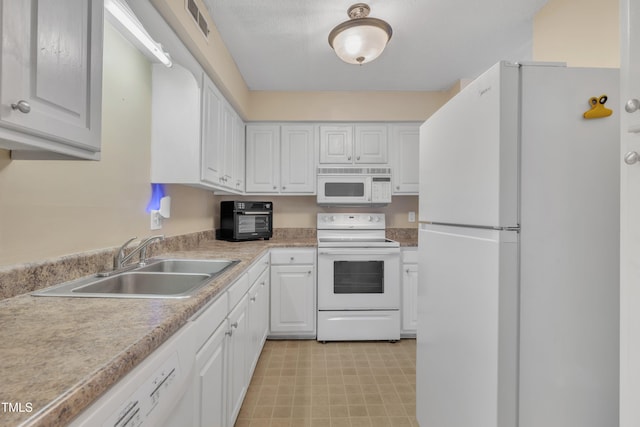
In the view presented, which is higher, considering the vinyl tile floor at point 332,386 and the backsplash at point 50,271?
the backsplash at point 50,271

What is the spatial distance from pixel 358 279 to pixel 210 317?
1775mm

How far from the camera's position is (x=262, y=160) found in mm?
3145

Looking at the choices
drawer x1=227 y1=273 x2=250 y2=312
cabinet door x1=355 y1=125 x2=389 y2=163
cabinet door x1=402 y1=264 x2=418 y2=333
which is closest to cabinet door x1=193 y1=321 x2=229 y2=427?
drawer x1=227 y1=273 x2=250 y2=312

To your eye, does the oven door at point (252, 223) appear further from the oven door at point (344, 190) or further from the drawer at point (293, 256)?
the oven door at point (344, 190)

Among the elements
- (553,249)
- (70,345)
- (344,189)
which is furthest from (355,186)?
(70,345)

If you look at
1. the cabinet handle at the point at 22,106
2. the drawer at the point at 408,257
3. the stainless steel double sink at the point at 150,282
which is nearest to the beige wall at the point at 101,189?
the stainless steel double sink at the point at 150,282

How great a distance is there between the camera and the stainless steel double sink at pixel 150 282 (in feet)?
3.41

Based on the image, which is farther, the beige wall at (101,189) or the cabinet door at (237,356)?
the cabinet door at (237,356)

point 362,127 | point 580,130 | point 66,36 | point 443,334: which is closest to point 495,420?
point 443,334

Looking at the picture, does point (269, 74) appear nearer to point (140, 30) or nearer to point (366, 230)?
point (140, 30)

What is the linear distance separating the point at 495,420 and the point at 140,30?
199 cm

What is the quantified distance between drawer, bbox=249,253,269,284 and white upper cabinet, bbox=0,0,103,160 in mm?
1170

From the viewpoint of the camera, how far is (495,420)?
37.1 inches

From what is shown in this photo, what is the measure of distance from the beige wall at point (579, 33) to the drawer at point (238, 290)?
2.05 meters
